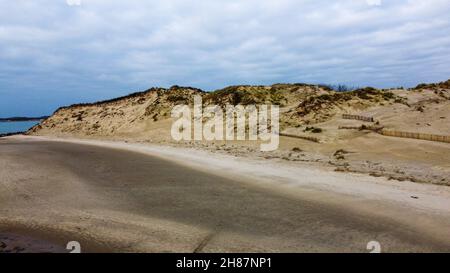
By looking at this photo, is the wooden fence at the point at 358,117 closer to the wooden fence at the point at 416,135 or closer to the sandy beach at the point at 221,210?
the wooden fence at the point at 416,135

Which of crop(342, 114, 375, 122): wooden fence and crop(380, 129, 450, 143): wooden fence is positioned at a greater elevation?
crop(342, 114, 375, 122): wooden fence

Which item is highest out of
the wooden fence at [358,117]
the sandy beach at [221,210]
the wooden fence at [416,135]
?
the wooden fence at [358,117]

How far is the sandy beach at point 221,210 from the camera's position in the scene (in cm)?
954

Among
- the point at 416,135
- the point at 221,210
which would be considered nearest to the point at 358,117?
the point at 416,135

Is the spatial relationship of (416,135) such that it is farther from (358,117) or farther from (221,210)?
(221,210)

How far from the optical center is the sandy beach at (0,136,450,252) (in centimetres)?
954

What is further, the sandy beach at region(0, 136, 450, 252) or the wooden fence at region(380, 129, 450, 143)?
the wooden fence at region(380, 129, 450, 143)

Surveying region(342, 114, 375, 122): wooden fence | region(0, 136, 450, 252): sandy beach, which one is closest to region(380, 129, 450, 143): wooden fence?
region(342, 114, 375, 122): wooden fence

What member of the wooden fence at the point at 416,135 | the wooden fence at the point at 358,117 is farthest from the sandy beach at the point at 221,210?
the wooden fence at the point at 358,117

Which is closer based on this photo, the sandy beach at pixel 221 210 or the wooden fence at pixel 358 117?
the sandy beach at pixel 221 210

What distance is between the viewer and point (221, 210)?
1209 cm

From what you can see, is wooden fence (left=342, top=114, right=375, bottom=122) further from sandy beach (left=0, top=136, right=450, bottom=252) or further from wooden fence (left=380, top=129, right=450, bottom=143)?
sandy beach (left=0, top=136, right=450, bottom=252)

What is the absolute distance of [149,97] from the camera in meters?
51.1
